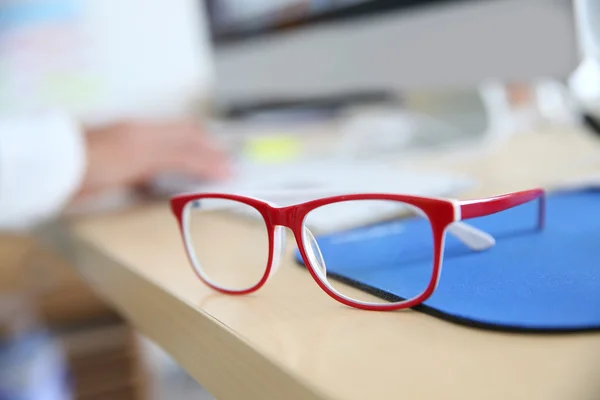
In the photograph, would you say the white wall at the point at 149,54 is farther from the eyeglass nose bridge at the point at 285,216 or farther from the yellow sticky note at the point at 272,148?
the eyeglass nose bridge at the point at 285,216

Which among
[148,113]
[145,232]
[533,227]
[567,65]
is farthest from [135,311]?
[148,113]

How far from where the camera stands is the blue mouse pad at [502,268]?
0.20m

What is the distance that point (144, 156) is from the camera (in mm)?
594

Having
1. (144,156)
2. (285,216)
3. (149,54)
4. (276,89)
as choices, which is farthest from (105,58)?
(285,216)

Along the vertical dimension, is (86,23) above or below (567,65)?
above

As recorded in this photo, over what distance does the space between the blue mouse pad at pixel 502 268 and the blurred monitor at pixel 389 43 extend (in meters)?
0.17

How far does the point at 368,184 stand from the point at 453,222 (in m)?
0.21

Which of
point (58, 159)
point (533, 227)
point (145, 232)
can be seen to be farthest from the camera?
point (58, 159)

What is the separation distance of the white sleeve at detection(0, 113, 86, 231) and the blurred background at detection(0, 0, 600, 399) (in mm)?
35

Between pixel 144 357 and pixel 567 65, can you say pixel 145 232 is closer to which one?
pixel 567 65

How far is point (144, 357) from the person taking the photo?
3.52ft

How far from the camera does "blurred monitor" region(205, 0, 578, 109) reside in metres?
0.48

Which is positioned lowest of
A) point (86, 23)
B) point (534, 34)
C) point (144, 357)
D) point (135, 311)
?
point (144, 357)

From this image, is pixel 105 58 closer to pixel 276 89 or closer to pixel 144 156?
pixel 276 89
